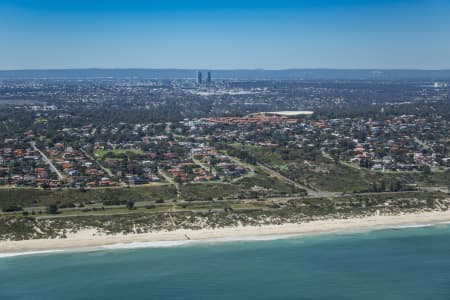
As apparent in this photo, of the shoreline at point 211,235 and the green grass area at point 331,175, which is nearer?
the shoreline at point 211,235

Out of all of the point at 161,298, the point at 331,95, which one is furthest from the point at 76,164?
the point at 331,95

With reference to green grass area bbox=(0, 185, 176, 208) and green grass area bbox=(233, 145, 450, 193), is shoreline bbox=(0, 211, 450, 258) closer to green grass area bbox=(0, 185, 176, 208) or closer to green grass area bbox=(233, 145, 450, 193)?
green grass area bbox=(0, 185, 176, 208)

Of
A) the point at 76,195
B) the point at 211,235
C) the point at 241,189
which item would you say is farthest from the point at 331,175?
the point at 76,195

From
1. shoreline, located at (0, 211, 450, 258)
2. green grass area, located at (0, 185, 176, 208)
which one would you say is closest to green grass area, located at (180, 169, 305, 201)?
green grass area, located at (0, 185, 176, 208)

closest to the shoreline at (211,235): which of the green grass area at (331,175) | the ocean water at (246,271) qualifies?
the ocean water at (246,271)

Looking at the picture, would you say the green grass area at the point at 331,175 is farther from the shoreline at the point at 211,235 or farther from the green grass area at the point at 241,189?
the shoreline at the point at 211,235

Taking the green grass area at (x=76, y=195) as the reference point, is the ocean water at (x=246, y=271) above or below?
below

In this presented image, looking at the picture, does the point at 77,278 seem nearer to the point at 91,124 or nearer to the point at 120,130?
the point at 120,130

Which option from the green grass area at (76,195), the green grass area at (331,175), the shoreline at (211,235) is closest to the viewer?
the shoreline at (211,235)
